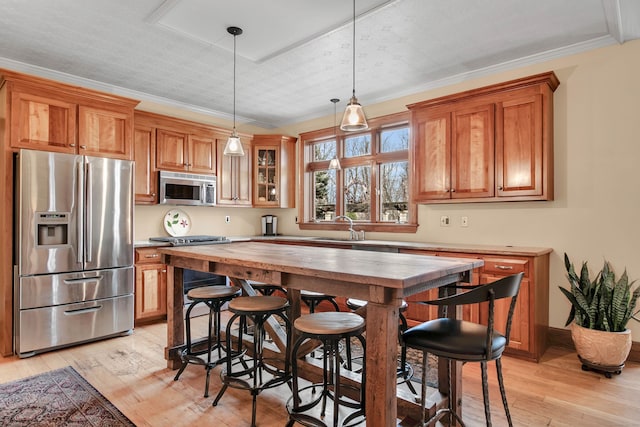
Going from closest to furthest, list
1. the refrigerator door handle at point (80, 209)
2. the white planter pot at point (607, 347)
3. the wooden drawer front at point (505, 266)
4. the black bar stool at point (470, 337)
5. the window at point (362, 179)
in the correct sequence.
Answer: the black bar stool at point (470, 337) < the white planter pot at point (607, 347) < the wooden drawer front at point (505, 266) < the refrigerator door handle at point (80, 209) < the window at point (362, 179)

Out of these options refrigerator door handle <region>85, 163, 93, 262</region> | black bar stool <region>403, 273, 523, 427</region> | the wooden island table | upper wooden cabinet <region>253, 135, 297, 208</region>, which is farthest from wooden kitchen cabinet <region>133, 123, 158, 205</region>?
black bar stool <region>403, 273, 523, 427</region>

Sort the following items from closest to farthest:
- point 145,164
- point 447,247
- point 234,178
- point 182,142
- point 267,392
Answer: point 267,392, point 447,247, point 145,164, point 182,142, point 234,178

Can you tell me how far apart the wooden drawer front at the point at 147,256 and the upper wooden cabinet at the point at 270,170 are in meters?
1.72

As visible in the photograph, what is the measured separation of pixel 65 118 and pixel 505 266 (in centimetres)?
408

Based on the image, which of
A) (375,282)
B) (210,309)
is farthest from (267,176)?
(375,282)

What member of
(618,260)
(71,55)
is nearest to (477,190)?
(618,260)

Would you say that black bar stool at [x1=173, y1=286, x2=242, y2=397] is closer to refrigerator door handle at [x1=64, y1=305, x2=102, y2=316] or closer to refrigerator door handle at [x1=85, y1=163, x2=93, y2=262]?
refrigerator door handle at [x1=64, y1=305, x2=102, y2=316]

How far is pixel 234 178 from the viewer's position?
16.9 feet

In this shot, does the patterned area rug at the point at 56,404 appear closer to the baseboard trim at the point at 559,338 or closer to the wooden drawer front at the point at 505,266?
the wooden drawer front at the point at 505,266

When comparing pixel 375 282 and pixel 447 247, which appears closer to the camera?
pixel 375 282

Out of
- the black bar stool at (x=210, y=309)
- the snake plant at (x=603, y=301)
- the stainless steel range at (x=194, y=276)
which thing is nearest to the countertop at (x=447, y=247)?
the stainless steel range at (x=194, y=276)

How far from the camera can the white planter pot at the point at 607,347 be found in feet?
8.78

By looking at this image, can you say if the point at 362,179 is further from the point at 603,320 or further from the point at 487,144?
the point at 603,320

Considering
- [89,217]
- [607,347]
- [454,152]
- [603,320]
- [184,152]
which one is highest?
[184,152]
